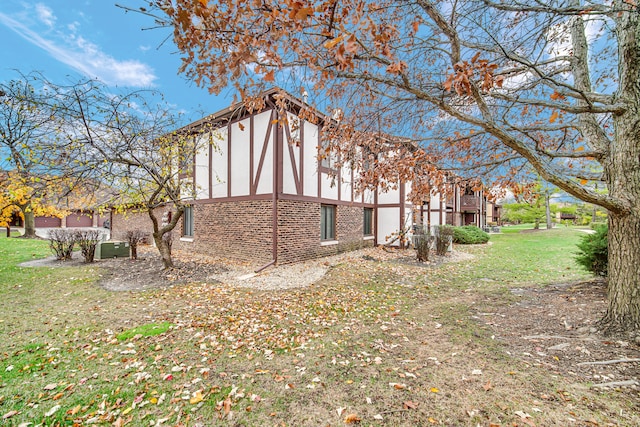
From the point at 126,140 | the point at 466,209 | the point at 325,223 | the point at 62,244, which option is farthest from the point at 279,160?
the point at 466,209

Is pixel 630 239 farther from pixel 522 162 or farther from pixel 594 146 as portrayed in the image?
pixel 522 162

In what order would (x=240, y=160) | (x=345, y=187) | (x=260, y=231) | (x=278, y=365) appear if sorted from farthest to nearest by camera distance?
(x=345, y=187) → (x=240, y=160) → (x=260, y=231) → (x=278, y=365)

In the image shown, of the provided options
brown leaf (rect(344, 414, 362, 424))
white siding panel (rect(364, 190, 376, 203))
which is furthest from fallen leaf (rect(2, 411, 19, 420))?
white siding panel (rect(364, 190, 376, 203))

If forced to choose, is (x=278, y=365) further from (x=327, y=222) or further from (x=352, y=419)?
(x=327, y=222)

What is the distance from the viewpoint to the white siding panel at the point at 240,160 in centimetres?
978

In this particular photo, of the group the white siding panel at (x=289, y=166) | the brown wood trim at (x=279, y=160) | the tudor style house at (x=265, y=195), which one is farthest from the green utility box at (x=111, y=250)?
the white siding panel at (x=289, y=166)

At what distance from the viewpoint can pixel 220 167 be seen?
10.8m

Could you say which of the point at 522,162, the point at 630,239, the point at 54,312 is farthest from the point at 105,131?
the point at 630,239

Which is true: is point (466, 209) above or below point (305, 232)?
above

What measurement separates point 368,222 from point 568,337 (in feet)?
36.7

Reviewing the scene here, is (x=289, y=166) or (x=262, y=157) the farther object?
(x=289, y=166)

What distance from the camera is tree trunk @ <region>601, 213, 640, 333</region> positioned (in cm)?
324

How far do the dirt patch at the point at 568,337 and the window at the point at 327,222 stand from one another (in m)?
7.17

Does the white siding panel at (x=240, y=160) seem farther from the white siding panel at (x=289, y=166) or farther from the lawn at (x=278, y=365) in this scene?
the lawn at (x=278, y=365)
